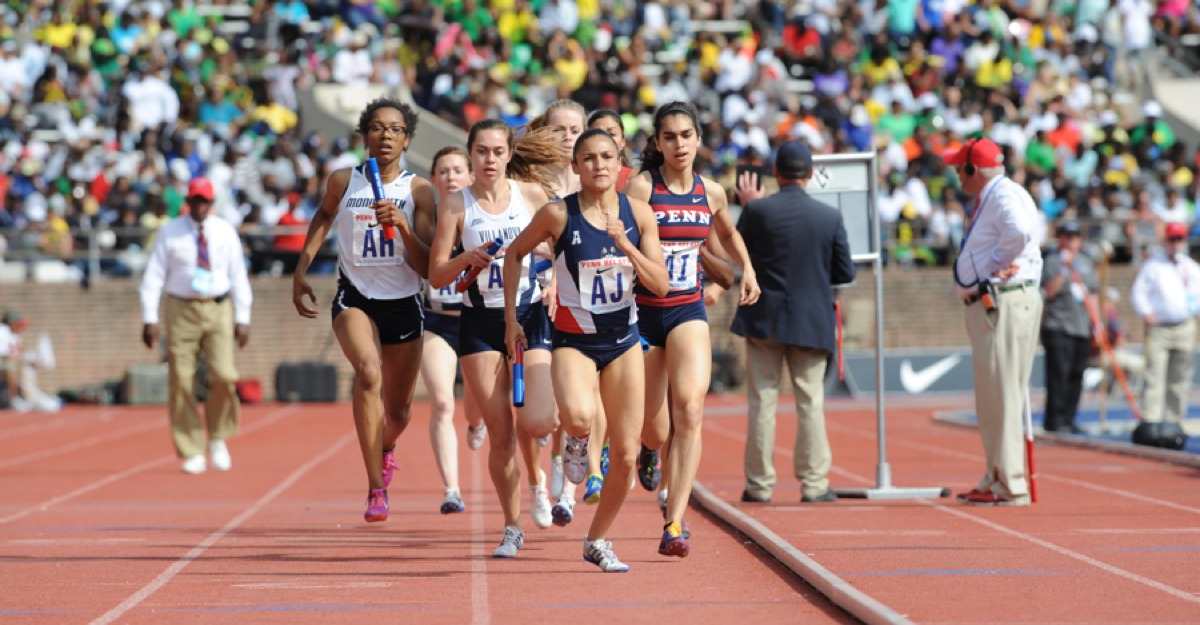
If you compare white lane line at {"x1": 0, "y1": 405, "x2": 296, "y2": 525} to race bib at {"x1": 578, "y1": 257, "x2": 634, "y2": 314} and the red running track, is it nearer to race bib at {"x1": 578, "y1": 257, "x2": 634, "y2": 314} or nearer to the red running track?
the red running track

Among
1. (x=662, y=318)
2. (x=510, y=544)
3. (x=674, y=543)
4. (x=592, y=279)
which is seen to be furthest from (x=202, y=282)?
(x=674, y=543)

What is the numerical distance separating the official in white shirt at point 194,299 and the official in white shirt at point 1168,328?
828 cm

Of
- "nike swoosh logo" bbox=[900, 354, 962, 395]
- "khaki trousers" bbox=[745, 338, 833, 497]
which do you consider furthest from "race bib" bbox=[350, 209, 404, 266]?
"nike swoosh logo" bbox=[900, 354, 962, 395]

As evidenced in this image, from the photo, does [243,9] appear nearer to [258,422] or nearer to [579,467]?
[258,422]

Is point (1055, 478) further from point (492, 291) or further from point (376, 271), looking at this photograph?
point (376, 271)

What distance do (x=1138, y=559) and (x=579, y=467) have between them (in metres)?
2.65

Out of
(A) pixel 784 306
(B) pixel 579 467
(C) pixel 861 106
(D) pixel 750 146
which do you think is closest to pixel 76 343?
(D) pixel 750 146

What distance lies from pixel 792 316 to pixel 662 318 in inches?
122

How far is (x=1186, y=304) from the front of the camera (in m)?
17.3

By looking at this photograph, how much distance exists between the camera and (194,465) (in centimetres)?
1514

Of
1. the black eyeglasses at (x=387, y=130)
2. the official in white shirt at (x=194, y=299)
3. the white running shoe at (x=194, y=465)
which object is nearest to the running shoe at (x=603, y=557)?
the black eyeglasses at (x=387, y=130)

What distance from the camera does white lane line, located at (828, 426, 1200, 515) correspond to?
11.4 meters

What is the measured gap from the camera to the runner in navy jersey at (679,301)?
27.8ft

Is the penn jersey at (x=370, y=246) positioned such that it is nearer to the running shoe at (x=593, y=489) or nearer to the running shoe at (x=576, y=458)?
the running shoe at (x=593, y=489)
